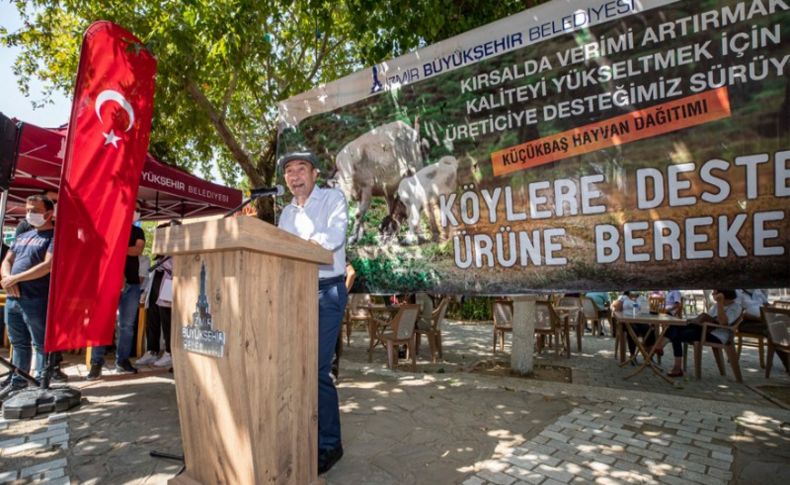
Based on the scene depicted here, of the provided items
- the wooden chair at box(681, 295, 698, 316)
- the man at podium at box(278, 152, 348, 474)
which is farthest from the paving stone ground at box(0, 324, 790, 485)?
the wooden chair at box(681, 295, 698, 316)

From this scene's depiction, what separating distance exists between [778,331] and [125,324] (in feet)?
28.0

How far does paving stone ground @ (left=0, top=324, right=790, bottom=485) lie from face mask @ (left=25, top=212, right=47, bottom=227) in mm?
1813

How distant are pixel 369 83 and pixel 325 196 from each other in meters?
2.41

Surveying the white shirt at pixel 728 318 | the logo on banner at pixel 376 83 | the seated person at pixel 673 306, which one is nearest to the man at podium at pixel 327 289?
the logo on banner at pixel 376 83

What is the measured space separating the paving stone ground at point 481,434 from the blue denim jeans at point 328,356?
0.25 m

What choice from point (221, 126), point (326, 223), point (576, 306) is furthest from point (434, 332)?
point (221, 126)

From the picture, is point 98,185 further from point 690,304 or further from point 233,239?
point 690,304

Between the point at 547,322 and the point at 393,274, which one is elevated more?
the point at 393,274

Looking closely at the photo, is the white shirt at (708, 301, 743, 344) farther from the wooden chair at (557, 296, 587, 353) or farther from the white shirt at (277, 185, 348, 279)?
the white shirt at (277, 185, 348, 279)

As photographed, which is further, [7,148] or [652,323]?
[652,323]

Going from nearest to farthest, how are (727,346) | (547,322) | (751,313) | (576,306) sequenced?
(727,346), (751,313), (547,322), (576,306)

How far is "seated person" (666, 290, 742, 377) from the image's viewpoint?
557cm

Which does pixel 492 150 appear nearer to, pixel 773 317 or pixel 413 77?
pixel 413 77

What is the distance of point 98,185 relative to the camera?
4.04 metres
